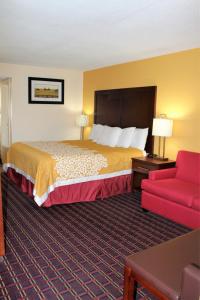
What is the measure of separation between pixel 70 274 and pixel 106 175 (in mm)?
2097

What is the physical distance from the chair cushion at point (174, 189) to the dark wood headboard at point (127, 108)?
50.2 inches

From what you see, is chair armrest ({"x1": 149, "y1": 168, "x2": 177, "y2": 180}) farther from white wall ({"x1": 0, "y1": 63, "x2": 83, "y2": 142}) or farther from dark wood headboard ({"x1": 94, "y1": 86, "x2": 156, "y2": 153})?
white wall ({"x1": 0, "y1": 63, "x2": 83, "y2": 142})

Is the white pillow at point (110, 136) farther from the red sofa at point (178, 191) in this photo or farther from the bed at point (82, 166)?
the red sofa at point (178, 191)

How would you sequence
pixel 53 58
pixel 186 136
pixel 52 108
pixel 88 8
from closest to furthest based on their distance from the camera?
pixel 88 8, pixel 186 136, pixel 53 58, pixel 52 108

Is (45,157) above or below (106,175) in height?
above

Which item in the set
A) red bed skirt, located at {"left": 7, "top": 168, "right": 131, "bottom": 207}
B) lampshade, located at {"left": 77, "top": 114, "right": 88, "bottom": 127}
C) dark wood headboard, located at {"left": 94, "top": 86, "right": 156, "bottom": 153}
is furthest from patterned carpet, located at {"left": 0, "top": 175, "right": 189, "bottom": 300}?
lampshade, located at {"left": 77, "top": 114, "right": 88, "bottom": 127}

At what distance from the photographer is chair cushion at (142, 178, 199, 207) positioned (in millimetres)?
3076

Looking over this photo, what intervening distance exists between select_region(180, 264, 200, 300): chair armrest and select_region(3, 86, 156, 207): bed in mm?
2597

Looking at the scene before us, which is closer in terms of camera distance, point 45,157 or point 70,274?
point 70,274

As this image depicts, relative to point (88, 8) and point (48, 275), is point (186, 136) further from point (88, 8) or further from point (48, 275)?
point (48, 275)

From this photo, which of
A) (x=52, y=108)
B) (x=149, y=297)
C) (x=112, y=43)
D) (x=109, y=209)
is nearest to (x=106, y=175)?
(x=109, y=209)

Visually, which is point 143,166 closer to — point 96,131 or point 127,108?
point 127,108

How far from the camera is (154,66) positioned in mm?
4602

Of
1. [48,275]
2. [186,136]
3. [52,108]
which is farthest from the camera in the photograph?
[52,108]
